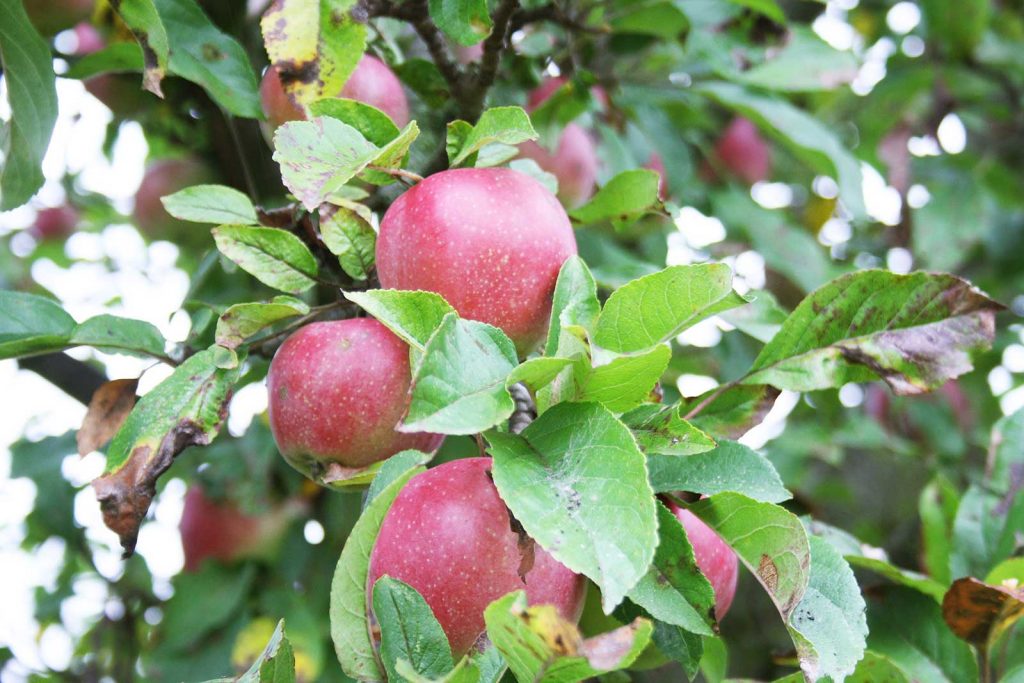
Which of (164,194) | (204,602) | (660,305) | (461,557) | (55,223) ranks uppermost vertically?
(660,305)

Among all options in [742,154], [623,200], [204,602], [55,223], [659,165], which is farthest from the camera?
[55,223]

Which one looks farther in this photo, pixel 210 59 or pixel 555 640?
pixel 210 59

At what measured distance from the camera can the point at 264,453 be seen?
4.14 feet

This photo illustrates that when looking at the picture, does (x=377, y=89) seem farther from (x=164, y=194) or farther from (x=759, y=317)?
(x=164, y=194)

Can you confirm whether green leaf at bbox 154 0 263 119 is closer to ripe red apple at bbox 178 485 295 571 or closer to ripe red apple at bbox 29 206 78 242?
ripe red apple at bbox 178 485 295 571

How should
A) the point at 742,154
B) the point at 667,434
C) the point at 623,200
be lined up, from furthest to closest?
the point at 742,154
the point at 623,200
the point at 667,434

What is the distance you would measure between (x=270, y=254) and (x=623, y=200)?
269 millimetres

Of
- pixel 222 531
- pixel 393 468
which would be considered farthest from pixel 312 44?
pixel 222 531

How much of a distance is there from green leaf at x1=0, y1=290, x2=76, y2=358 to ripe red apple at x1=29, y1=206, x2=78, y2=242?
1254 millimetres

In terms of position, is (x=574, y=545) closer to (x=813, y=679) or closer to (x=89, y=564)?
(x=813, y=679)

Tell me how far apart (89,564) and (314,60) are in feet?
3.46

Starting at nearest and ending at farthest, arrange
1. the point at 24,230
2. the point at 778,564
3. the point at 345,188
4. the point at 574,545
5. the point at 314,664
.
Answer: the point at 574,545 < the point at 778,564 < the point at 345,188 < the point at 314,664 < the point at 24,230

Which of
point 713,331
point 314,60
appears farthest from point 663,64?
point 314,60

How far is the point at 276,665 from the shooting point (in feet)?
1.78
